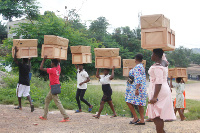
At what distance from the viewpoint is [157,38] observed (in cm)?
402

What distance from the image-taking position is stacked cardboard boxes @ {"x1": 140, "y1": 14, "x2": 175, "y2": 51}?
13.0 feet

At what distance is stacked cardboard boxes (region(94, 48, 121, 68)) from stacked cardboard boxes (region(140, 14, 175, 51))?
2.35 meters

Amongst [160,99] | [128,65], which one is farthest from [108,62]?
[160,99]

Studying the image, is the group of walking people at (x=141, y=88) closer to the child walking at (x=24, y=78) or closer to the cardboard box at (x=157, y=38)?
the child walking at (x=24, y=78)

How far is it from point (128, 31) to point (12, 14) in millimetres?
18886

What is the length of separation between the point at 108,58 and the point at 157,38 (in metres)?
2.63

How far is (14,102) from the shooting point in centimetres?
832

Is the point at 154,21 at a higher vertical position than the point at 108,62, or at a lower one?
higher

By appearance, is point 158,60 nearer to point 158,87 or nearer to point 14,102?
point 158,87

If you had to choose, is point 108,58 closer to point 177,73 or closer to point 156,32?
point 177,73

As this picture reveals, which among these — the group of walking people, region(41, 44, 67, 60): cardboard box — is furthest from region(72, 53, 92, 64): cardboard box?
region(41, 44, 67, 60): cardboard box

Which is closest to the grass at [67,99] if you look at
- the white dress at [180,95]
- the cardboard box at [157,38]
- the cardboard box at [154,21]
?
the white dress at [180,95]

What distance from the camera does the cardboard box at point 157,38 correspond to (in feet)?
13.0

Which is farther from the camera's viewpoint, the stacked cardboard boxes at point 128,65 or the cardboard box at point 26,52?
the stacked cardboard boxes at point 128,65
